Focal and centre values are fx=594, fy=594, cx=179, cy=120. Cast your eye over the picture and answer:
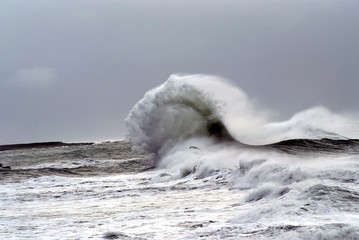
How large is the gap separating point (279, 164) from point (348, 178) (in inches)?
81.2

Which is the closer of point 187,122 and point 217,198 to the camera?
point 217,198

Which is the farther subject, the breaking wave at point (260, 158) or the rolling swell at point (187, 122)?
the rolling swell at point (187, 122)

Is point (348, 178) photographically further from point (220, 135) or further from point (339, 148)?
point (220, 135)

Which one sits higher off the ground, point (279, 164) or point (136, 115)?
point (136, 115)

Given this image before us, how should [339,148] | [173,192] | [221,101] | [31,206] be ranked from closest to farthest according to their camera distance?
[31,206]
[173,192]
[339,148]
[221,101]

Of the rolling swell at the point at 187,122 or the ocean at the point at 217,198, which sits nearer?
the ocean at the point at 217,198

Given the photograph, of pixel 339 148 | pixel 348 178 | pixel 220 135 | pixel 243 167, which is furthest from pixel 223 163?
pixel 220 135

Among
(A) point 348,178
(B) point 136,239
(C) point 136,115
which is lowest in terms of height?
(B) point 136,239

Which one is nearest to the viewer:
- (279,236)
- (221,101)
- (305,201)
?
(279,236)

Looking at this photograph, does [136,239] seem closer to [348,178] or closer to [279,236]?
[279,236]

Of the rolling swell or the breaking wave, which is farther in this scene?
the rolling swell

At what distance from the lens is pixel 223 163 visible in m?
17.2

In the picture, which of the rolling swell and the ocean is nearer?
the ocean

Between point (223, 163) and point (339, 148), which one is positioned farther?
point (339, 148)
